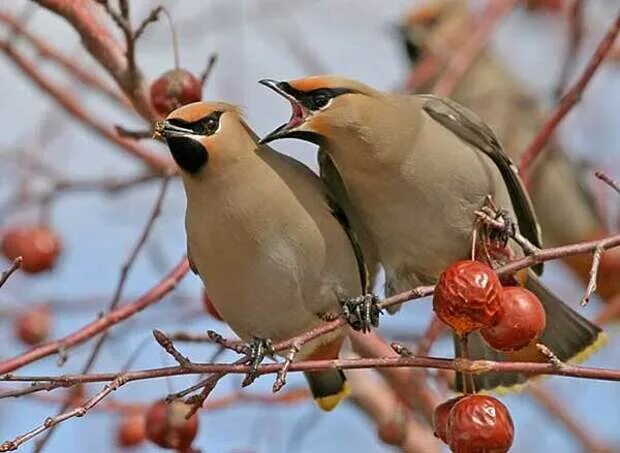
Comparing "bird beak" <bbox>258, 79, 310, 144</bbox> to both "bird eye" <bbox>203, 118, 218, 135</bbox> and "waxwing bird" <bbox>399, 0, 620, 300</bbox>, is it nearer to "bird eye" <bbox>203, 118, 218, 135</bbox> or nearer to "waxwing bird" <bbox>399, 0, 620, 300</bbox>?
"bird eye" <bbox>203, 118, 218, 135</bbox>

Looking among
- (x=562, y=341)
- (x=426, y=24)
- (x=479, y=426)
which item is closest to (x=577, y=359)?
(x=562, y=341)

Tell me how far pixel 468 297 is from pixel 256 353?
50 centimetres

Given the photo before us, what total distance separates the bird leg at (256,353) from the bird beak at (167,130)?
417 mm

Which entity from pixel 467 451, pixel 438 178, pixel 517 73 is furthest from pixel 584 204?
pixel 467 451

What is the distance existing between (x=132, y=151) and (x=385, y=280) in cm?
104

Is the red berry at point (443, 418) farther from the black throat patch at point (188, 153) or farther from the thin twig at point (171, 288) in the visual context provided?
the black throat patch at point (188, 153)

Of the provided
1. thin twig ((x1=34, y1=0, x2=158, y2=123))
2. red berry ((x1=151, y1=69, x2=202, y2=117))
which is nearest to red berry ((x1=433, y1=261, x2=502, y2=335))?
red berry ((x1=151, y1=69, x2=202, y2=117))

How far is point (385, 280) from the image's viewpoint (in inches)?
109

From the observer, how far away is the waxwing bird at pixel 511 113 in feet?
17.2

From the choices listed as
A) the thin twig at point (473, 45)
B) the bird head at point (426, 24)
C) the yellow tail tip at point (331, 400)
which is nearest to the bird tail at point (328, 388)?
the yellow tail tip at point (331, 400)

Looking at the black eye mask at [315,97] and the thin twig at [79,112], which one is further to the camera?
the thin twig at [79,112]

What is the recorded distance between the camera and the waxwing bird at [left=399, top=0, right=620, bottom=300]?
525 cm

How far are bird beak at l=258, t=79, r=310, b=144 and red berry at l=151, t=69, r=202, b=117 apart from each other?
0.37m

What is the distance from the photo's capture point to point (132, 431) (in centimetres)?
362
